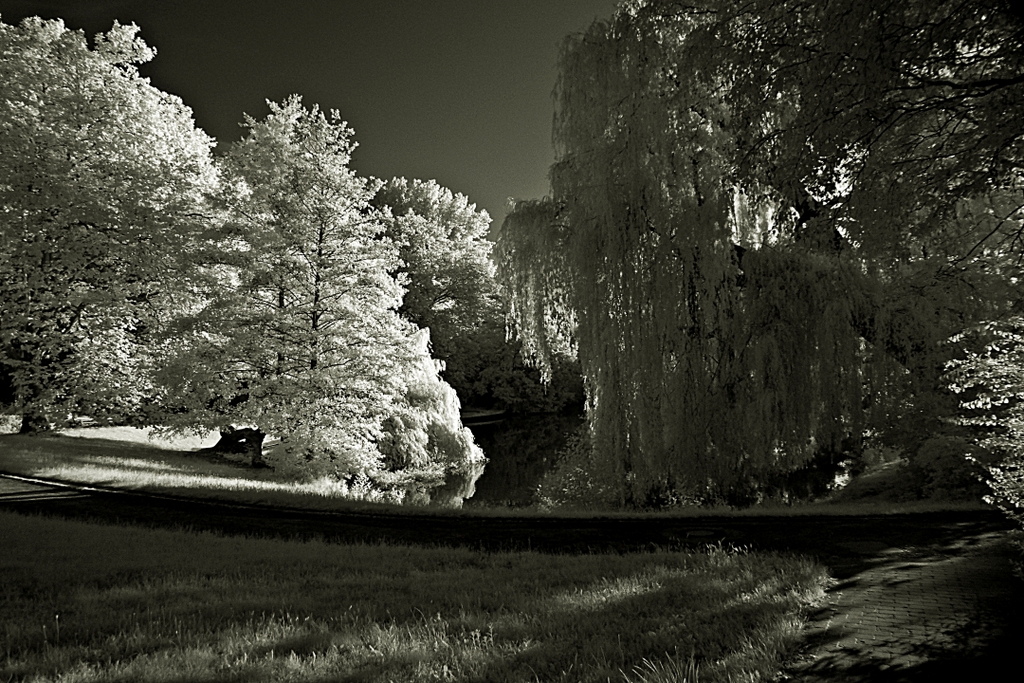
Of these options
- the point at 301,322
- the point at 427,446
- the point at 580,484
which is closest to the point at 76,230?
the point at 301,322

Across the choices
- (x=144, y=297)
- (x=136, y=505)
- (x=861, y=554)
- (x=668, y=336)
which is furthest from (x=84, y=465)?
(x=861, y=554)

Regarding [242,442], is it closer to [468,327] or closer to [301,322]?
[301,322]

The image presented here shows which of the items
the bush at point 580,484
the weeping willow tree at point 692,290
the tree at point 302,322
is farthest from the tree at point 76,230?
the bush at point 580,484

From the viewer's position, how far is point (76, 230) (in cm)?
2075

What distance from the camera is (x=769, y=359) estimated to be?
12773mm

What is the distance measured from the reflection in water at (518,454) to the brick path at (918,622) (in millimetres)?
11785

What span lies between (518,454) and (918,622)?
83.1 feet

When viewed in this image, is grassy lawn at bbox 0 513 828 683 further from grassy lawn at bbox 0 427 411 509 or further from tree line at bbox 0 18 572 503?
tree line at bbox 0 18 572 503

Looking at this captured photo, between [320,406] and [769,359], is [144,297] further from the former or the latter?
[769,359]

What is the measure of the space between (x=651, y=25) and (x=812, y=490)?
34.1 ft

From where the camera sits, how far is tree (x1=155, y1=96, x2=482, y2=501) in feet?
57.0

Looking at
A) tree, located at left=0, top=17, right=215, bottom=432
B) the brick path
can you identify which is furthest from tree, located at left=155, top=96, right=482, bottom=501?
the brick path

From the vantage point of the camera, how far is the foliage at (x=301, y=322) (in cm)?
1734

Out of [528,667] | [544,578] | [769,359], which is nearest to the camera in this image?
[528,667]
